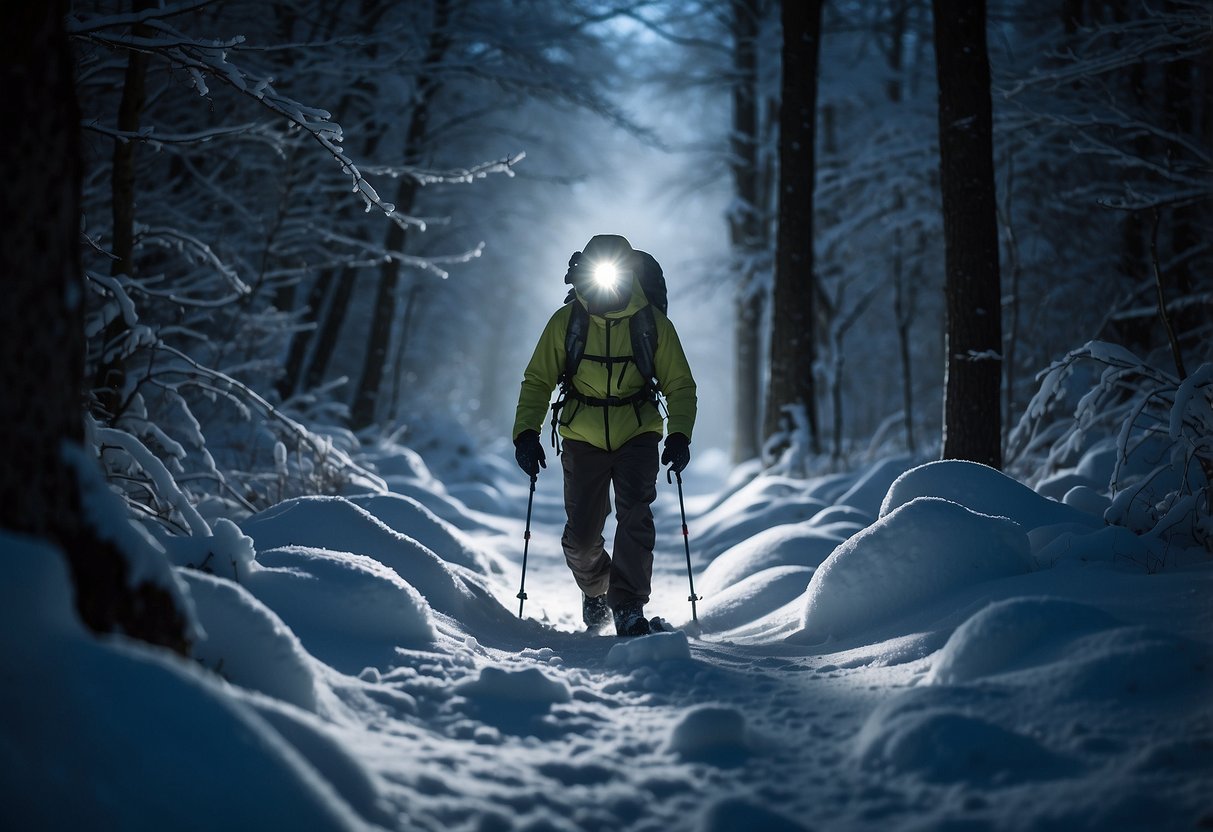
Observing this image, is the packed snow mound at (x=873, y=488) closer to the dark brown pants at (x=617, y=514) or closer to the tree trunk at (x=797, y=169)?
the tree trunk at (x=797, y=169)

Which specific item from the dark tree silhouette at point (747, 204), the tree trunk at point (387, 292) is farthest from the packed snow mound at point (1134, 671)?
the dark tree silhouette at point (747, 204)

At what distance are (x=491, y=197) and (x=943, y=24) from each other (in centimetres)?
1140

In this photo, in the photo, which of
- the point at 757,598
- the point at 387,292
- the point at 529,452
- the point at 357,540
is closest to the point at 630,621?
the point at 757,598

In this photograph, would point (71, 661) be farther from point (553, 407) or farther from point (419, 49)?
point (419, 49)

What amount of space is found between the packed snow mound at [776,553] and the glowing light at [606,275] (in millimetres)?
2141

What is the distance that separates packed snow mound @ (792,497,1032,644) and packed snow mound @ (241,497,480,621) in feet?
5.93

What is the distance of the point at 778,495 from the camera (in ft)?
26.6

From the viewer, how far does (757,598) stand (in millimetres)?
4512

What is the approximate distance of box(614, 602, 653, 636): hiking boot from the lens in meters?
Result: 4.02

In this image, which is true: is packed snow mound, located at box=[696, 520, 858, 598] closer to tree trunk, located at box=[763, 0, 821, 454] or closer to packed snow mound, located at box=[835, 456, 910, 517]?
packed snow mound, located at box=[835, 456, 910, 517]

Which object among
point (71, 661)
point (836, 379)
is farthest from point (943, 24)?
point (836, 379)

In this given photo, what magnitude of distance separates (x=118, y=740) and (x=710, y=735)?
148cm

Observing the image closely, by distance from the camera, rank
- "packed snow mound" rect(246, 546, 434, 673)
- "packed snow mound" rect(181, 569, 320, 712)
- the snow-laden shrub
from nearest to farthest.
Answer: "packed snow mound" rect(181, 569, 320, 712)
"packed snow mound" rect(246, 546, 434, 673)
the snow-laden shrub

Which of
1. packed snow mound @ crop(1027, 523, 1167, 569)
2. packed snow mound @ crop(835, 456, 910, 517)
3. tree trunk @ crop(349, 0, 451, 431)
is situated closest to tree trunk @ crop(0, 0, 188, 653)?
packed snow mound @ crop(1027, 523, 1167, 569)
